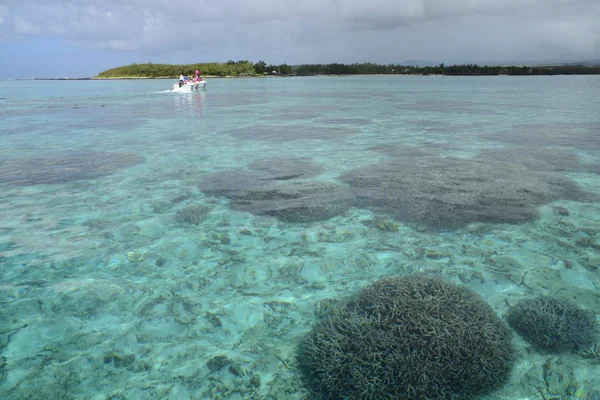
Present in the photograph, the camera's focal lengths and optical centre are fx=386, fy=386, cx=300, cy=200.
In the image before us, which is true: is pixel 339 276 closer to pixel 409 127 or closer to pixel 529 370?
pixel 529 370

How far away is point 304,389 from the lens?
407 cm

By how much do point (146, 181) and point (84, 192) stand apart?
1.65 metres

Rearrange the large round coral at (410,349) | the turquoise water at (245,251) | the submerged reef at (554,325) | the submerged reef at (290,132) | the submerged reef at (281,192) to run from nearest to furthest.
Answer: the large round coral at (410,349)
the turquoise water at (245,251)
the submerged reef at (554,325)
the submerged reef at (281,192)
the submerged reef at (290,132)

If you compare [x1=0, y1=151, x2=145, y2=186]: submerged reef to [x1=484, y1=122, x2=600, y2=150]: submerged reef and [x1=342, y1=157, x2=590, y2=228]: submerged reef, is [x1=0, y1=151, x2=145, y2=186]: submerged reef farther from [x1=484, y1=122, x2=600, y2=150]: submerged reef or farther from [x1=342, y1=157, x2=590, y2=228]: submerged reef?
[x1=484, y1=122, x2=600, y2=150]: submerged reef

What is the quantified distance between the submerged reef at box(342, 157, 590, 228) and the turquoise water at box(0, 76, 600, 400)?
6 centimetres

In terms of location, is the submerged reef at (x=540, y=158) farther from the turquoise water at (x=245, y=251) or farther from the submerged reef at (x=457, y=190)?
Answer: the submerged reef at (x=457, y=190)

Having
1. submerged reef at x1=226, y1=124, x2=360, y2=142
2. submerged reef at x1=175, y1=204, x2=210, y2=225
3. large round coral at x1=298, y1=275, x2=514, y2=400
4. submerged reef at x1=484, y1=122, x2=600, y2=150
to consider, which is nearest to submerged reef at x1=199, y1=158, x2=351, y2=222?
submerged reef at x1=175, y1=204, x2=210, y2=225

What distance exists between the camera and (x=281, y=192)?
9.95 meters

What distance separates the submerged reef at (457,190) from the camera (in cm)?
835

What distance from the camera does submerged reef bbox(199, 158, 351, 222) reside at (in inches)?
340

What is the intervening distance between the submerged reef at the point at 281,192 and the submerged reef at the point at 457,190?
0.74m

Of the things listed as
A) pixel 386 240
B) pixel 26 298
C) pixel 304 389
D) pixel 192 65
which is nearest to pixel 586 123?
pixel 386 240

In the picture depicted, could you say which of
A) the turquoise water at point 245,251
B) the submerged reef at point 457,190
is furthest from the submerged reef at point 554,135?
the submerged reef at point 457,190

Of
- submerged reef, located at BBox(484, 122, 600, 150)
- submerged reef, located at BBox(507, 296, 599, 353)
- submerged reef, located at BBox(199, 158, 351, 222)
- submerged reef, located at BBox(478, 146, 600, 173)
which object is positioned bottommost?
submerged reef, located at BBox(507, 296, 599, 353)
